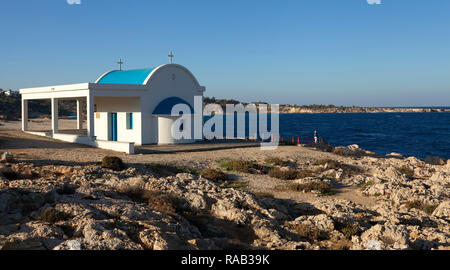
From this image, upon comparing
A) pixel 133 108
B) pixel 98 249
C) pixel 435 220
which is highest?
pixel 133 108

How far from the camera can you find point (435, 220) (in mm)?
12484

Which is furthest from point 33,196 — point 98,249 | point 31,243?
point 98,249

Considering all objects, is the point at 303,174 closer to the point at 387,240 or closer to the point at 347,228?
the point at 347,228

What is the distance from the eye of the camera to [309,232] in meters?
10.4

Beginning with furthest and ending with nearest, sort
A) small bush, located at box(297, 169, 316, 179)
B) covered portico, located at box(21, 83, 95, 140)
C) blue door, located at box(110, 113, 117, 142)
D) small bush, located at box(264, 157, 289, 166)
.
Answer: blue door, located at box(110, 113, 117, 142) → covered portico, located at box(21, 83, 95, 140) → small bush, located at box(264, 157, 289, 166) → small bush, located at box(297, 169, 316, 179)

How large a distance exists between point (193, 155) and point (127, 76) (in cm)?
895

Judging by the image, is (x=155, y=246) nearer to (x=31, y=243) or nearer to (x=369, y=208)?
(x=31, y=243)

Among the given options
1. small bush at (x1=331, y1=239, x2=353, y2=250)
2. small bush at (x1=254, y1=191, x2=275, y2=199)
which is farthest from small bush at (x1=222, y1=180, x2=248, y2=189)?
small bush at (x1=331, y1=239, x2=353, y2=250)

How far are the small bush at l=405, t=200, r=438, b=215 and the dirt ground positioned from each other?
126 centimetres

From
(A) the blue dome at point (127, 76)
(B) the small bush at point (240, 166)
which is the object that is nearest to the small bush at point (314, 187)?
(B) the small bush at point (240, 166)

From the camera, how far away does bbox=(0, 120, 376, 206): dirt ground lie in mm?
16233

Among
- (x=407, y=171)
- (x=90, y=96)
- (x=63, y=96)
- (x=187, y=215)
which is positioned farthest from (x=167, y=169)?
(x=407, y=171)

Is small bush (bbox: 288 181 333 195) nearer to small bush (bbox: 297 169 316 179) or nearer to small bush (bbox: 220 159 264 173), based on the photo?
small bush (bbox: 297 169 316 179)
